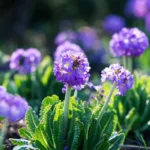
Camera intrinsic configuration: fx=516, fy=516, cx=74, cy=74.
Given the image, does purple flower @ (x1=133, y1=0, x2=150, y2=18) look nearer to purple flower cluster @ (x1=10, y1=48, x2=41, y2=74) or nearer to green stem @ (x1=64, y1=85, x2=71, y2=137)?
purple flower cluster @ (x1=10, y1=48, x2=41, y2=74)

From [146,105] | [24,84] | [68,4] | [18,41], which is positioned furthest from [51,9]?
[146,105]

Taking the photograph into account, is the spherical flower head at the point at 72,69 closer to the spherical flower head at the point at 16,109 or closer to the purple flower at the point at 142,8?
the spherical flower head at the point at 16,109

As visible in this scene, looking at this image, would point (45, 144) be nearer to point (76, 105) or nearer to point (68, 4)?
point (76, 105)

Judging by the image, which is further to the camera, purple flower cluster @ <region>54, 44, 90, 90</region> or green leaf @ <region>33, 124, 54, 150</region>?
green leaf @ <region>33, 124, 54, 150</region>

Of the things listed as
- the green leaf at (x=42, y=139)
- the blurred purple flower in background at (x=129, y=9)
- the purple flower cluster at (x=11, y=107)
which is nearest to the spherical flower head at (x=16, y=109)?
the purple flower cluster at (x=11, y=107)

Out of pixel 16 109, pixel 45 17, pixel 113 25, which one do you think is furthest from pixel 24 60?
pixel 45 17

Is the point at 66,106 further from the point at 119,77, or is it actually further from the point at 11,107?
the point at 11,107

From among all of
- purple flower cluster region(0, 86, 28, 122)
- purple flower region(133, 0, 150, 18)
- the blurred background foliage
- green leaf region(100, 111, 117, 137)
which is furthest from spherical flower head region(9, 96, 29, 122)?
the blurred background foliage
